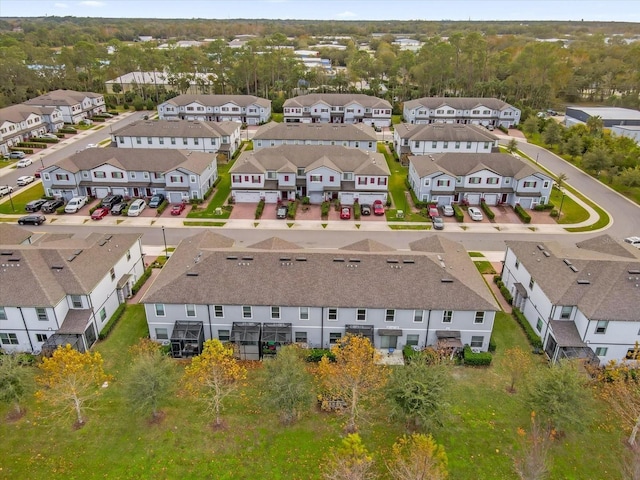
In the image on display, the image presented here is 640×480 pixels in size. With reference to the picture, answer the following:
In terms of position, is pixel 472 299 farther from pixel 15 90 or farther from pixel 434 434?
pixel 15 90

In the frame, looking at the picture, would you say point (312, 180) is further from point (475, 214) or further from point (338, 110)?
point (338, 110)

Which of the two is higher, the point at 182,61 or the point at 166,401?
the point at 182,61

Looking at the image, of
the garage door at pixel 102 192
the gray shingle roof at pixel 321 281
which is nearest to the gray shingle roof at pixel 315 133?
the garage door at pixel 102 192

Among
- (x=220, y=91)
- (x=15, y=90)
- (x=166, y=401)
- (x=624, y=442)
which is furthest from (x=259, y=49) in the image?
(x=624, y=442)

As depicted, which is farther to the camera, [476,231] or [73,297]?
[476,231]

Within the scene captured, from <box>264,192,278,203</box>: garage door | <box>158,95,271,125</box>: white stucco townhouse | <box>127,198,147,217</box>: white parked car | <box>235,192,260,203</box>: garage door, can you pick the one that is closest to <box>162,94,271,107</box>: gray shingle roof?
<box>158,95,271,125</box>: white stucco townhouse

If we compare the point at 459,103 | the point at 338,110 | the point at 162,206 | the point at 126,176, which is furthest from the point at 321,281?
the point at 459,103
